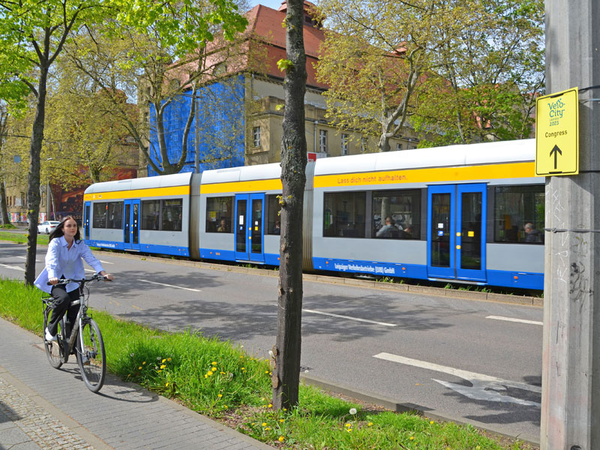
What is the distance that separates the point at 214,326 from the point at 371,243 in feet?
19.6

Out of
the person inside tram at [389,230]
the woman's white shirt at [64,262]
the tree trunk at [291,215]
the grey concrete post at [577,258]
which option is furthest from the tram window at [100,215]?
the grey concrete post at [577,258]

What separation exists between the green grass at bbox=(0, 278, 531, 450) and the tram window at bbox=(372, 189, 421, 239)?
7.86 m

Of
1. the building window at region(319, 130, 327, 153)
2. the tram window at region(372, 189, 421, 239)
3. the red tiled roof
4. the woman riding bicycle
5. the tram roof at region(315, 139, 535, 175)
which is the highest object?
the red tiled roof

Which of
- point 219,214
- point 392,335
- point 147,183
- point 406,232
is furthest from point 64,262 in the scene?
point 147,183

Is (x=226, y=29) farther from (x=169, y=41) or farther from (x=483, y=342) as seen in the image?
(x=483, y=342)

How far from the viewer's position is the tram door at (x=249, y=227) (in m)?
17.3

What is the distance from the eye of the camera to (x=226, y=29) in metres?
8.70

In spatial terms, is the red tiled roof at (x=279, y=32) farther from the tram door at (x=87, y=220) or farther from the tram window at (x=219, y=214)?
the tram window at (x=219, y=214)

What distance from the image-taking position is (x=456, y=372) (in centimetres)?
641

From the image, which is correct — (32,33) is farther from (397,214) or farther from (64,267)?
(397,214)

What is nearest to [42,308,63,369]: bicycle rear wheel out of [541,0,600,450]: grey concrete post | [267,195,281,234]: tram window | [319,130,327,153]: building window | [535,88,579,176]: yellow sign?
[541,0,600,450]: grey concrete post

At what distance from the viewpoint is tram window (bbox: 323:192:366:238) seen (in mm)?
14216

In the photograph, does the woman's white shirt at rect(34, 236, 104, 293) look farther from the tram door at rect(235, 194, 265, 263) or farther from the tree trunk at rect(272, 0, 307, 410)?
the tram door at rect(235, 194, 265, 263)

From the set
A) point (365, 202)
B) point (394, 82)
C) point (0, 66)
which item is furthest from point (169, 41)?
point (394, 82)
